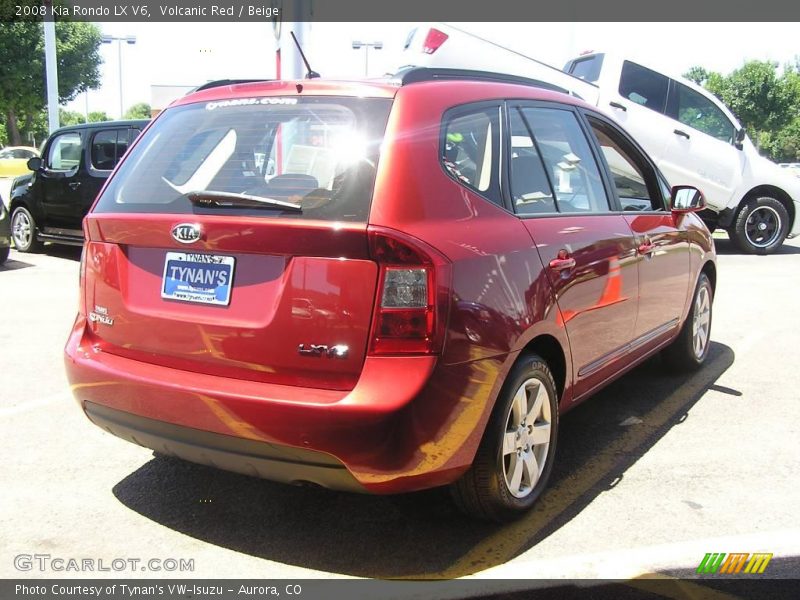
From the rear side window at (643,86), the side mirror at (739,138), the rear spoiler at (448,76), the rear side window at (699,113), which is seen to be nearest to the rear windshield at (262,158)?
the rear spoiler at (448,76)

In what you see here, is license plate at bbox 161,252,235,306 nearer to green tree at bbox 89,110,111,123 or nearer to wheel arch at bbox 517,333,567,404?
wheel arch at bbox 517,333,567,404

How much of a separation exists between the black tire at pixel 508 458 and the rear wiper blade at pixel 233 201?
1062 mm

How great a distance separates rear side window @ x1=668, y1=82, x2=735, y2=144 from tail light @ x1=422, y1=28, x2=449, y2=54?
12.4 ft

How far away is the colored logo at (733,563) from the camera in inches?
Result: 109

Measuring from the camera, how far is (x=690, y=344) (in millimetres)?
5129

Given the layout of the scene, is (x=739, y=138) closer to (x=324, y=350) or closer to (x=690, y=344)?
(x=690, y=344)

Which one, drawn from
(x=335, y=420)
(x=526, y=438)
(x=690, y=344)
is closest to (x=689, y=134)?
(x=690, y=344)

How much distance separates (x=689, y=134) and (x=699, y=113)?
1.40 feet

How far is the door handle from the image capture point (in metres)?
3.13

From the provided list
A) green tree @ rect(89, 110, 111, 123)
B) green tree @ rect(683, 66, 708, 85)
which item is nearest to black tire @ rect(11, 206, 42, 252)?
green tree @ rect(683, 66, 708, 85)

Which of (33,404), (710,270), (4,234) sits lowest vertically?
(33,404)

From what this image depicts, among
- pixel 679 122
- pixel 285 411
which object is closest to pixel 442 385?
pixel 285 411

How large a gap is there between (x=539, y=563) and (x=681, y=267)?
253 cm

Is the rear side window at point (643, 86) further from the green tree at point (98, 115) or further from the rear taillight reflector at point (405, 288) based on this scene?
the green tree at point (98, 115)
